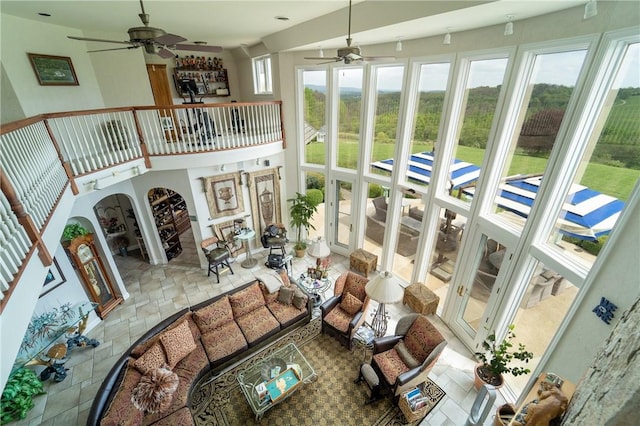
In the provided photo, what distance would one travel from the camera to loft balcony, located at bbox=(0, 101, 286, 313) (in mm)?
2404

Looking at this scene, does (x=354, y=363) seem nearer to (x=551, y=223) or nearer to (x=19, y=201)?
(x=551, y=223)

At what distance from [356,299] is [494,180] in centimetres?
304

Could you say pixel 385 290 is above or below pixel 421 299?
above

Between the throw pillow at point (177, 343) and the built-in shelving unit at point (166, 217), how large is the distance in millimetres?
3768

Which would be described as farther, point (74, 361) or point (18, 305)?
point (74, 361)

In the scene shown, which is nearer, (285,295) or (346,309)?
(346,309)

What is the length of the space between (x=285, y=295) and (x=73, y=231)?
4.11 metres

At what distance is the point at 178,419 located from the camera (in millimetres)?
3457

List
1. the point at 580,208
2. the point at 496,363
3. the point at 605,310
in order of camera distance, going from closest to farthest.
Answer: the point at 605,310, the point at 580,208, the point at 496,363

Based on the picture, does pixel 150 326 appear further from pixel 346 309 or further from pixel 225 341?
pixel 346 309

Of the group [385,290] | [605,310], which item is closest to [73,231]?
[385,290]

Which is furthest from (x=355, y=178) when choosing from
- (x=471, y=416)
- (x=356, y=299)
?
(x=471, y=416)

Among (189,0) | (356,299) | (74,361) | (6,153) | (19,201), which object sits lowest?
(74,361)

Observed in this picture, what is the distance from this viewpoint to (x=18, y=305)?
7.18ft
